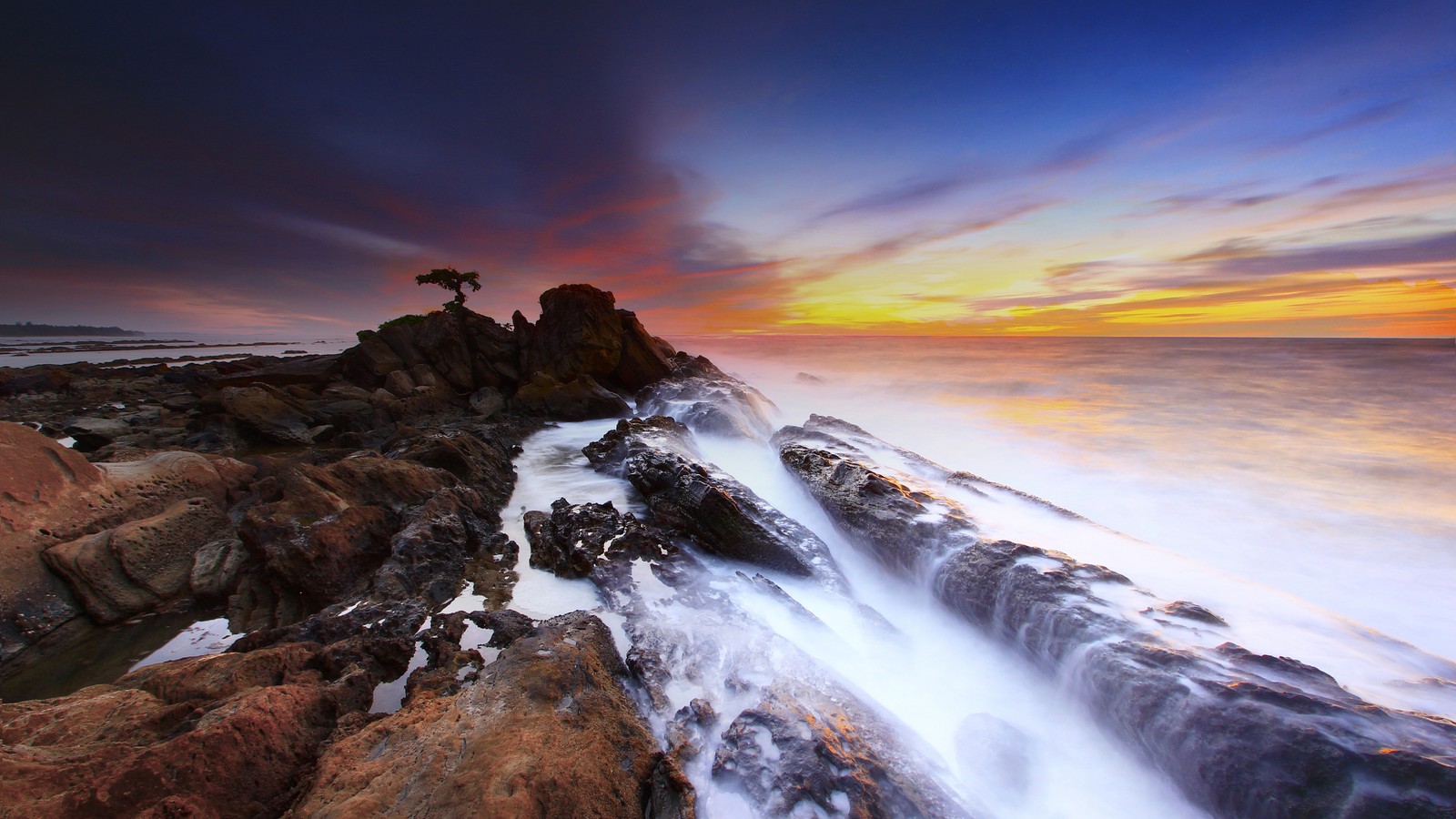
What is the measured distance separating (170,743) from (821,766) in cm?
387

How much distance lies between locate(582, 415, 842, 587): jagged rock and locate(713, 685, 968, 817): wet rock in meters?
2.77

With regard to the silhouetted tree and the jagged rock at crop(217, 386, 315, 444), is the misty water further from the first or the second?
the silhouetted tree

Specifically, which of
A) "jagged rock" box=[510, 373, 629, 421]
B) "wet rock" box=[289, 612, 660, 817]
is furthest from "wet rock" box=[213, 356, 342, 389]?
"wet rock" box=[289, 612, 660, 817]

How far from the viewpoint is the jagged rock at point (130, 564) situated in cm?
488

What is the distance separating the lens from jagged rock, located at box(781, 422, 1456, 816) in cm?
287

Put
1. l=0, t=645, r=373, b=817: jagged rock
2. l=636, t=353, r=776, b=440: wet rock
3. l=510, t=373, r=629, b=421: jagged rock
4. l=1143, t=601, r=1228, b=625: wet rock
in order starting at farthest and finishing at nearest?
l=510, t=373, r=629, b=421: jagged rock < l=636, t=353, r=776, b=440: wet rock < l=1143, t=601, r=1228, b=625: wet rock < l=0, t=645, r=373, b=817: jagged rock

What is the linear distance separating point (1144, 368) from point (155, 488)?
1716 inches

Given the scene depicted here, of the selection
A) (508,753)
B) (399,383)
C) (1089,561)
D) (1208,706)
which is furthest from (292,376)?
(1208,706)

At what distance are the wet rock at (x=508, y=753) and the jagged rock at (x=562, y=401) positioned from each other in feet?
44.9

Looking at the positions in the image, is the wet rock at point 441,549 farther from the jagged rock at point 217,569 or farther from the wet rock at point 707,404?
the wet rock at point 707,404

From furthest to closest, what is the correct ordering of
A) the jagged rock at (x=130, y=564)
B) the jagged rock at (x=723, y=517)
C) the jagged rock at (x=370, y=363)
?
the jagged rock at (x=370, y=363)
the jagged rock at (x=723, y=517)
the jagged rock at (x=130, y=564)

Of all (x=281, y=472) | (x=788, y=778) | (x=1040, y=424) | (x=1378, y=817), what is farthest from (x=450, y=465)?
(x=1040, y=424)

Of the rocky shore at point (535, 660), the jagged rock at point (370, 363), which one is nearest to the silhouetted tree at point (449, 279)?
the jagged rock at point (370, 363)

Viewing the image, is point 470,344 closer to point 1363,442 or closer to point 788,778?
point 788,778
